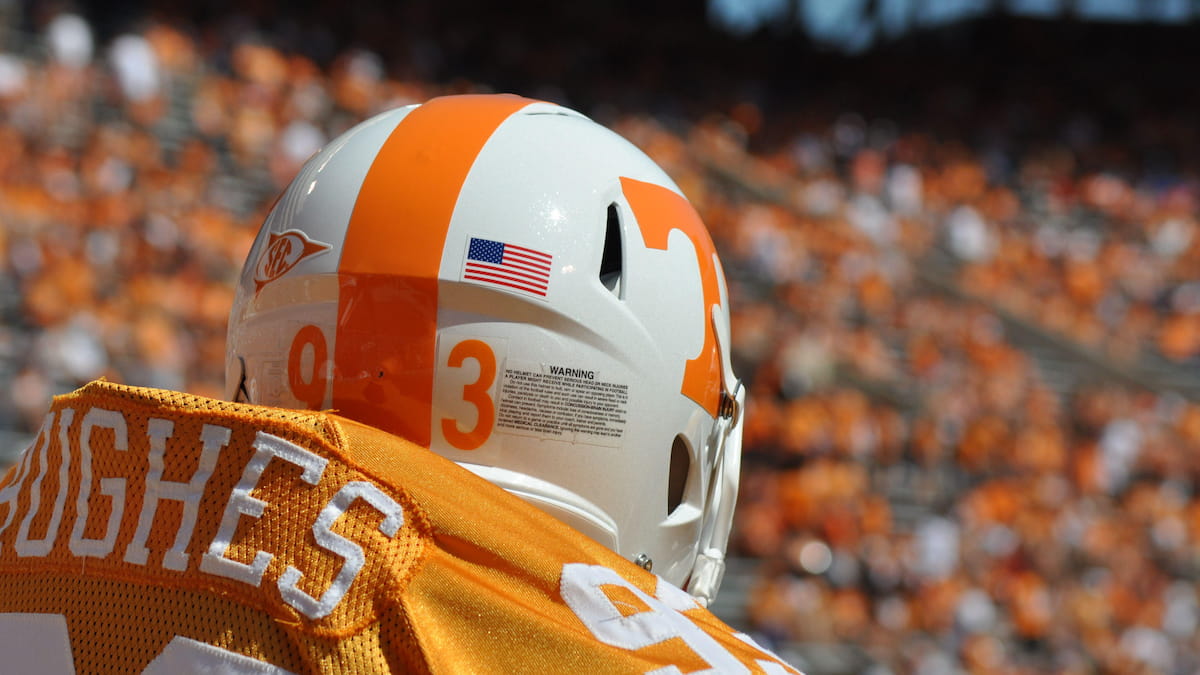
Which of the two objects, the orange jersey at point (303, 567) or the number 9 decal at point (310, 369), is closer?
the orange jersey at point (303, 567)

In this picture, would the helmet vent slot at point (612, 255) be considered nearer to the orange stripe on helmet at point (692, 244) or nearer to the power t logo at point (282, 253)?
the orange stripe on helmet at point (692, 244)

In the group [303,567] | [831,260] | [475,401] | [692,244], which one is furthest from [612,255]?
[831,260]

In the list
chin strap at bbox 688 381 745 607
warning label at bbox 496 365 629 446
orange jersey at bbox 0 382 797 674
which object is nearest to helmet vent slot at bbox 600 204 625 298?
warning label at bbox 496 365 629 446

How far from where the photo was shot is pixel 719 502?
1.43 metres

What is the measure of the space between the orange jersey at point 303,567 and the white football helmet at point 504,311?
0.59ft

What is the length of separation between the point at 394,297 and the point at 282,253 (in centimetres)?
16

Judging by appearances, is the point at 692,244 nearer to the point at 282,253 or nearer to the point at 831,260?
the point at 282,253

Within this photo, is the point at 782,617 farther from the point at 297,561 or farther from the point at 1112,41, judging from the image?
the point at 1112,41

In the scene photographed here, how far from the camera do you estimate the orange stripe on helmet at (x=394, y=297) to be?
3.82 feet

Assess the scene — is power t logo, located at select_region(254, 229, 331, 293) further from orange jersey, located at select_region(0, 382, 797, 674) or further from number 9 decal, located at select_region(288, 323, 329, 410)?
orange jersey, located at select_region(0, 382, 797, 674)

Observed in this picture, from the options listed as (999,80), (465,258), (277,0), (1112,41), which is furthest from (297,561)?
(1112,41)

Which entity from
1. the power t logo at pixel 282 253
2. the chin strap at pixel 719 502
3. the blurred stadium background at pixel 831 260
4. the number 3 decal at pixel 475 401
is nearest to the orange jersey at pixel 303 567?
the number 3 decal at pixel 475 401

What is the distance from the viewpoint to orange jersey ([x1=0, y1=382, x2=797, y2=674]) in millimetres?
899

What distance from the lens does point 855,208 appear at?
1341 cm
